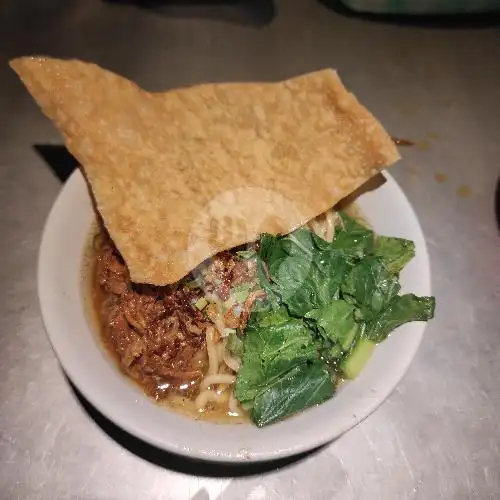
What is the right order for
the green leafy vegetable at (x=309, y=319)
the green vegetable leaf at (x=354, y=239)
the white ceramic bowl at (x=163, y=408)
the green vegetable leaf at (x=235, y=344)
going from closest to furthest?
the white ceramic bowl at (x=163, y=408) → the green leafy vegetable at (x=309, y=319) → the green vegetable leaf at (x=235, y=344) → the green vegetable leaf at (x=354, y=239)

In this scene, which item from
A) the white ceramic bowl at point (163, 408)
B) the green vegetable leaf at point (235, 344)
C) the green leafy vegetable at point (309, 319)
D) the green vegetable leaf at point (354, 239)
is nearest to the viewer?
the white ceramic bowl at point (163, 408)

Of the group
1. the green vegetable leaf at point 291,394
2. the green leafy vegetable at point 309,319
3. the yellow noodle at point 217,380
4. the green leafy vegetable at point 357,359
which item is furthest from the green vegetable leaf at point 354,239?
the yellow noodle at point 217,380

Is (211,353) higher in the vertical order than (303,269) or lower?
lower

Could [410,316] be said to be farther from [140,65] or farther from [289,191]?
[140,65]

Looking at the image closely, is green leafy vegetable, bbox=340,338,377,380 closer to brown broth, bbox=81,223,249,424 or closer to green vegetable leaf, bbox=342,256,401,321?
green vegetable leaf, bbox=342,256,401,321

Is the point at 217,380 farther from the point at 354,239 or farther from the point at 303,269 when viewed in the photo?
the point at 354,239

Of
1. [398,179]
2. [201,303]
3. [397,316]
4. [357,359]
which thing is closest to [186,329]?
[201,303]

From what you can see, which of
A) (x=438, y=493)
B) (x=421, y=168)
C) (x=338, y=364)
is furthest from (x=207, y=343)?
(x=421, y=168)

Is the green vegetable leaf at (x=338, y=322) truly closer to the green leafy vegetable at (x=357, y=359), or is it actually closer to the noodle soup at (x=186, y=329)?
the green leafy vegetable at (x=357, y=359)
